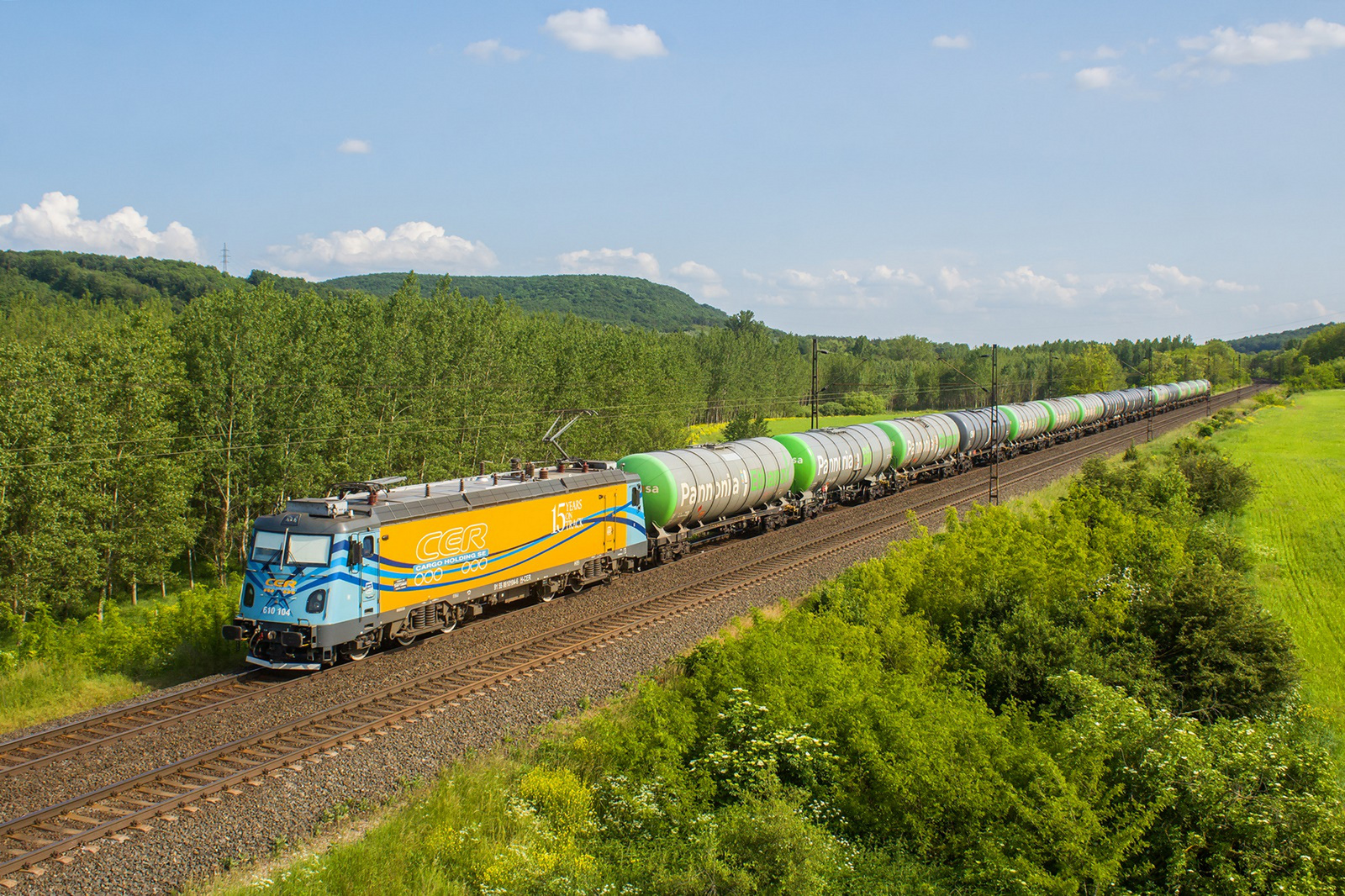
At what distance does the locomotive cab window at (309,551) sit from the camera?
56.7 feet

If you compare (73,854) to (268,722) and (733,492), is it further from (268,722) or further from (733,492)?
(733,492)

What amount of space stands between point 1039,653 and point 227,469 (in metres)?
35.5

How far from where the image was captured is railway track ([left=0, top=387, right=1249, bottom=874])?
1155cm

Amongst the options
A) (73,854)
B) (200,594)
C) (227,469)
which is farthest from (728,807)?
(227,469)

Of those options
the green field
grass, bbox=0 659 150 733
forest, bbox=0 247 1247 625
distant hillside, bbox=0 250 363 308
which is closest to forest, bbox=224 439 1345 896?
the green field

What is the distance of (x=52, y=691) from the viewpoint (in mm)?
16719

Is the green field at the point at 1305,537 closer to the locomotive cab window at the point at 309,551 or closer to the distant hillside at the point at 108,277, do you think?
the locomotive cab window at the point at 309,551

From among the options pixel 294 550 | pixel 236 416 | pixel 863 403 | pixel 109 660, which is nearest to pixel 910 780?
pixel 294 550

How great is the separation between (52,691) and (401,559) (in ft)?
23.2

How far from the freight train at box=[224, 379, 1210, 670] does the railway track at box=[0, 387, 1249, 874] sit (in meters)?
1.86

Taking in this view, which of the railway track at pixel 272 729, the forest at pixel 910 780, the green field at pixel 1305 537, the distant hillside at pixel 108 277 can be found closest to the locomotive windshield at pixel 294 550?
the railway track at pixel 272 729

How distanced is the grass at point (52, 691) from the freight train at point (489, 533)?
249 cm

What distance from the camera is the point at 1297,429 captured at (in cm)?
7419

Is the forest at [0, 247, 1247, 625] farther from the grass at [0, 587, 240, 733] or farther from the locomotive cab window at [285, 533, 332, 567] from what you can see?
the locomotive cab window at [285, 533, 332, 567]
